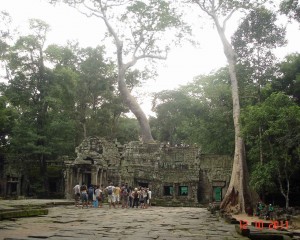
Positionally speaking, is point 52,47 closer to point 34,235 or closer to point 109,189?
point 109,189

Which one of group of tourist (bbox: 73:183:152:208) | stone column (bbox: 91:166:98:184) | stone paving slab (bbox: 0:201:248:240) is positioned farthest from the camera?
stone column (bbox: 91:166:98:184)

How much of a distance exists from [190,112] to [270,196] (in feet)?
38.9

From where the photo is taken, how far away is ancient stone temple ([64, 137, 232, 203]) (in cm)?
2744

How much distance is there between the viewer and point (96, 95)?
3562 centimetres

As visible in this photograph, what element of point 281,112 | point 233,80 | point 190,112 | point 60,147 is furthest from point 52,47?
point 281,112

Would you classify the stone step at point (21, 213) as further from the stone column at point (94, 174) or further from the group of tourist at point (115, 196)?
the stone column at point (94, 174)

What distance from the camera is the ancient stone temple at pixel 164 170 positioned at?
27438 millimetres

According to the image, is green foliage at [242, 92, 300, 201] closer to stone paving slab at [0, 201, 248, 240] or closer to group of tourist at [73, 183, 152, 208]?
stone paving slab at [0, 201, 248, 240]

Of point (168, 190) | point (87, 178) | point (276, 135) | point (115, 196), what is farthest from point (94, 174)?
point (276, 135)

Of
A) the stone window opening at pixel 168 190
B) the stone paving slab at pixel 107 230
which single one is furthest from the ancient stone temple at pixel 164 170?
the stone paving slab at pixel 107 230

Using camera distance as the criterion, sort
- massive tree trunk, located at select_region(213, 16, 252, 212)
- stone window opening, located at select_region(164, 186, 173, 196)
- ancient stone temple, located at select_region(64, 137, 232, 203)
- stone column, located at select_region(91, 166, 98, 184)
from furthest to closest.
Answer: stone window opening, located at select_region(164, 186, 173, 196), ancient stone temple, located at select_region(64, 137, 232, 203), stone column, located at select_region(91, 166, 98, 184), massive tree trunk, located at select_region(213, 16, 252, 212)

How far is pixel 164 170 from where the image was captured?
28.8 meters

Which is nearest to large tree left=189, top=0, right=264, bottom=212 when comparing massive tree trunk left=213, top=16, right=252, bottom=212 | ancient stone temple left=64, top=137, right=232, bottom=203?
massive tree trunk left=213, top=16, right=252, bottom=212

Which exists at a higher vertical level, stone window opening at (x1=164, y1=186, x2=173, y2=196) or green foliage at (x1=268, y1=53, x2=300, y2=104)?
green foliage at (x1=268, y1=53, x2=300, y2=104)
